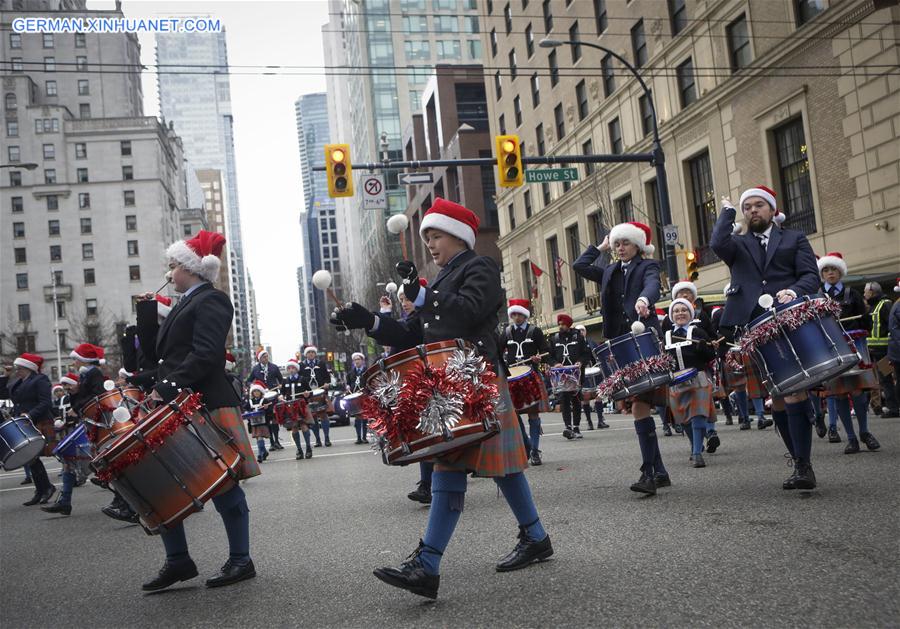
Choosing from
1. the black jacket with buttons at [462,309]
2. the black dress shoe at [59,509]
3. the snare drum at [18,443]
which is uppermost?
the black jacket with buttons at [462,309]

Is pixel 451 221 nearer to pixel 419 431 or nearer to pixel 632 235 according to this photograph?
pixel 419 431

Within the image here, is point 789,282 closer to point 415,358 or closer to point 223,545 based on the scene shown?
point 415,358

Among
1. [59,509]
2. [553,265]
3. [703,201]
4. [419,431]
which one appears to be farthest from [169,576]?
[553,265]

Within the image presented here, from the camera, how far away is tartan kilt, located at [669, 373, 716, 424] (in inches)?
366

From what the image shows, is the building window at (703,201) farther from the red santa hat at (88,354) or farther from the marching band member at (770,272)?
the marching band member at (770,272)

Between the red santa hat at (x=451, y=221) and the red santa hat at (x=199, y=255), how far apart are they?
1.56 metres

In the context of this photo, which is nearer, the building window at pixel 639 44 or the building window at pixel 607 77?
the building window at pixel 639 44

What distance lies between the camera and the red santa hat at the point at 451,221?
5062mm

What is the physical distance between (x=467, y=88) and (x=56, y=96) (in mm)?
56833

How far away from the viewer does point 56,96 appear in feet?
327

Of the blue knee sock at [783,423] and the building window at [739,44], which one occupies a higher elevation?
the building window at [739,44]

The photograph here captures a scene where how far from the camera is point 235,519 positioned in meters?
5.39

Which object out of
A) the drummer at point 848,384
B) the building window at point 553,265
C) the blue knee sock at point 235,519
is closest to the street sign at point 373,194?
the drummer at point 848,384

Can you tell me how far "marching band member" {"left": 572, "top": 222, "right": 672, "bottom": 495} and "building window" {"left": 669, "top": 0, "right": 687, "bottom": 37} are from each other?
2415 cm
